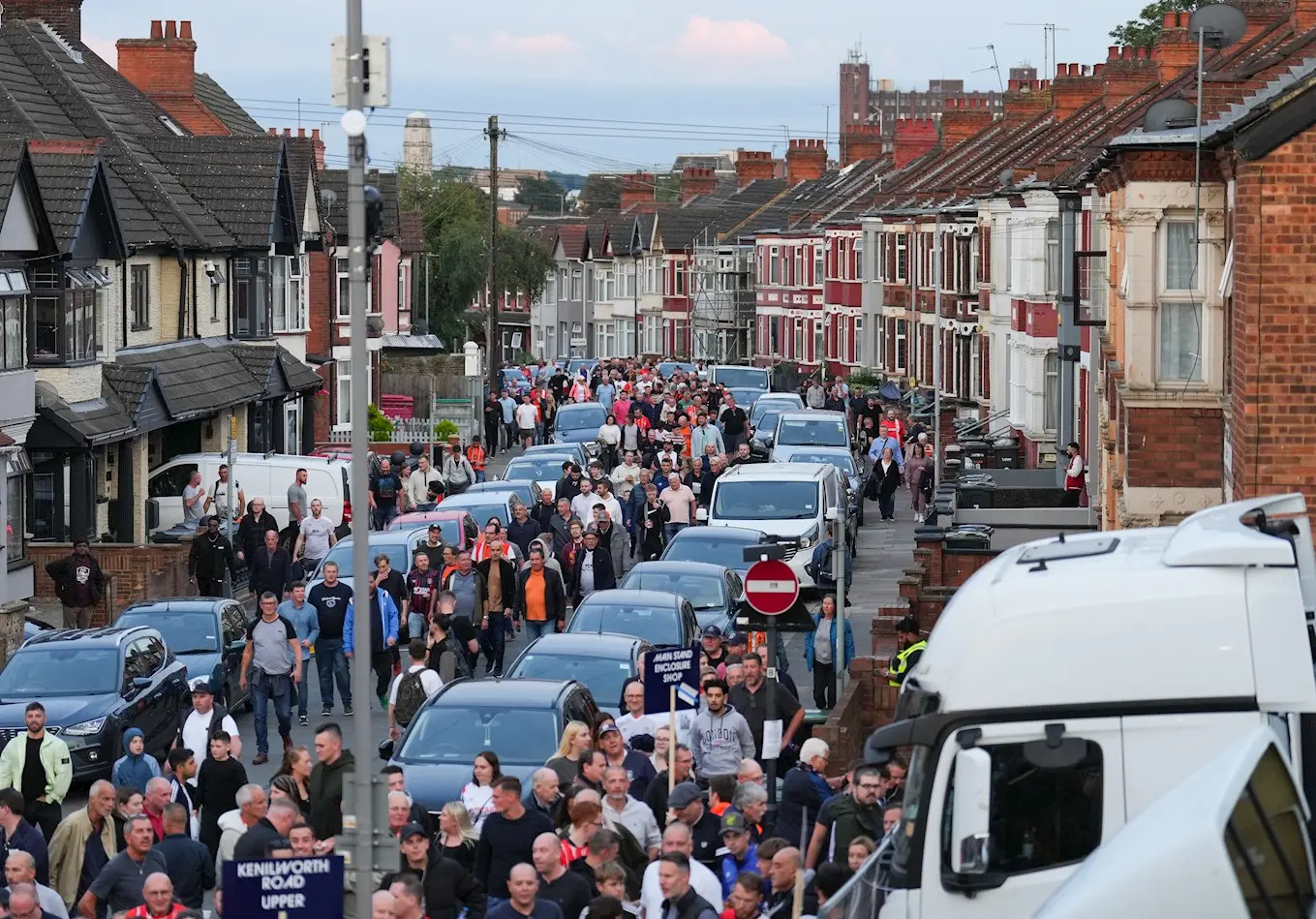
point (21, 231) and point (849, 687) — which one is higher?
point (21, 231)

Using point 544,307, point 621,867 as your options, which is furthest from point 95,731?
point 544,307

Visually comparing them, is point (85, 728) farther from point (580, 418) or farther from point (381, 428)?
point (381, 428)

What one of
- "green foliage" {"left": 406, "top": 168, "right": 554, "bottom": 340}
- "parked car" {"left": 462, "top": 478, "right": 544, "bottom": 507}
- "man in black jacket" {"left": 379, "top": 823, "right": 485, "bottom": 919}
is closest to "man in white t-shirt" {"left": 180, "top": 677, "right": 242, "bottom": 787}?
"man in black jacket" {"left": 379, "top": 823, "right": 485, "bottom": 919}

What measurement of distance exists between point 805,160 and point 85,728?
9148 centimetres

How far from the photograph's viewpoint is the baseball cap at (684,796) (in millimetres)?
14570

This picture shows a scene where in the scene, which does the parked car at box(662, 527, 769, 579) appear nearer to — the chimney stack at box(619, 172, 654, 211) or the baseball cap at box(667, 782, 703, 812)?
the baseball cap at box(667, 782, 703, 812)

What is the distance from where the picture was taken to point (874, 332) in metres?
78.6

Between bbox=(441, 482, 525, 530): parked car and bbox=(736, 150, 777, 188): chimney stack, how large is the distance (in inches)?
3381

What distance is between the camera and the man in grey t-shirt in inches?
890

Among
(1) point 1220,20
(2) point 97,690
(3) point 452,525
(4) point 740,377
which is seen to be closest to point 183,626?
(2) point 97,690

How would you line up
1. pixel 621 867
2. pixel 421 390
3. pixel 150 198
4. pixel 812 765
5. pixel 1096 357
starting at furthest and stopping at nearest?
pixel 421 390
pixel 150 198
pixel 1096 357
pixel 812 765
pixel 621 867

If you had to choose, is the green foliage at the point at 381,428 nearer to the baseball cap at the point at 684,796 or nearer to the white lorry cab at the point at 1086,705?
the baseball cap at the point at 684,796

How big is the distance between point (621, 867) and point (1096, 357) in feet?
76.3

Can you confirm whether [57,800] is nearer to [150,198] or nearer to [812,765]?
[812,765]
